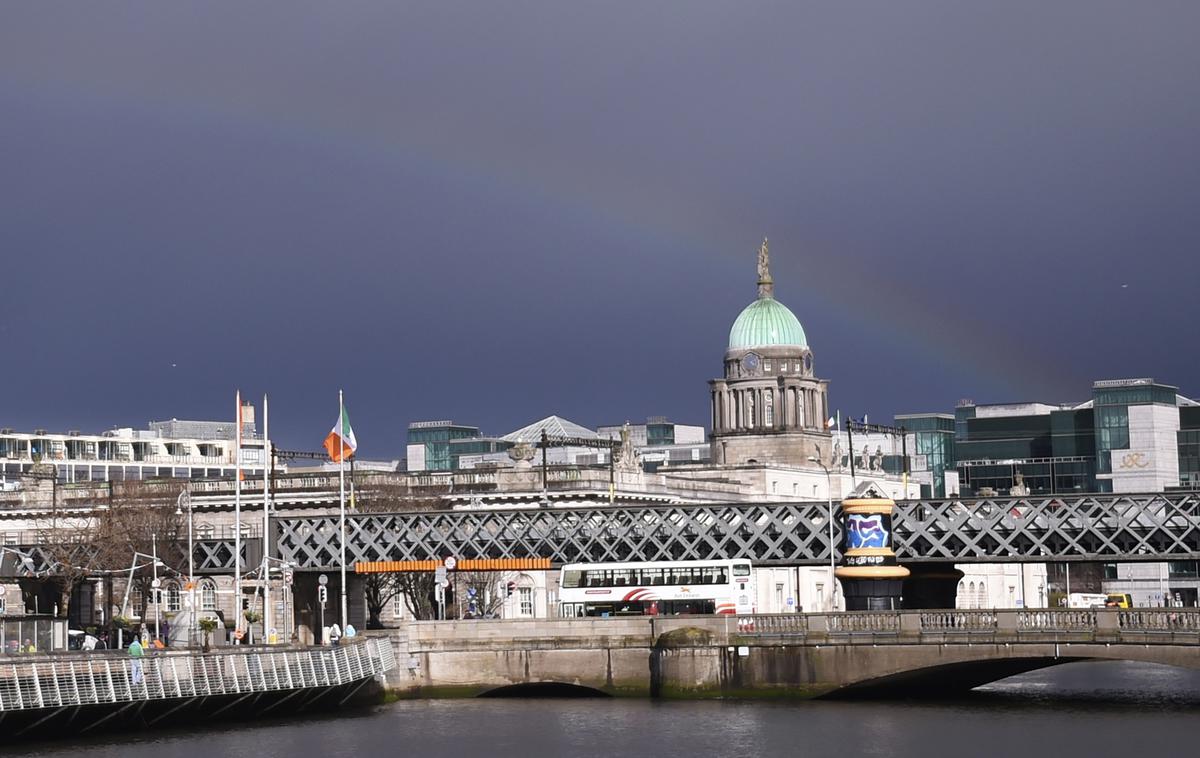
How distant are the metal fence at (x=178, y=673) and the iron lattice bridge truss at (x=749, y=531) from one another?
21.0 metres

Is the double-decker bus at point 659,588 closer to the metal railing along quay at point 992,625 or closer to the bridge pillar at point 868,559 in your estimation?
the bridge pillar at point 868,559

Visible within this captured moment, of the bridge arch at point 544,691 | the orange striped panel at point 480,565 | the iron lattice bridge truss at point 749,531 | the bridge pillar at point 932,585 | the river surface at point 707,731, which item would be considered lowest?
the river surface at point 707,731

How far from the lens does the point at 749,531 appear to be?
132 metres

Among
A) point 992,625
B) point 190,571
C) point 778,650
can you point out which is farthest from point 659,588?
point 190,571

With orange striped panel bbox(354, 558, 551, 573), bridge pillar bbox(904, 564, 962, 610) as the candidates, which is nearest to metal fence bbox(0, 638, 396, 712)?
orange striped panel bbox(354, 558, 551, 573)

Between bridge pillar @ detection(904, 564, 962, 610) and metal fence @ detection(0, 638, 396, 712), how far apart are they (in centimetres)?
3071

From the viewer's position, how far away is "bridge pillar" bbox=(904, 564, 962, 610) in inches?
4875

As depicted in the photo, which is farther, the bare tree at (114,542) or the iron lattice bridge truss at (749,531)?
the bare tree at (114,542)

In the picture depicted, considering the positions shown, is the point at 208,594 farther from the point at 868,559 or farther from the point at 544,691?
the point at 868,559

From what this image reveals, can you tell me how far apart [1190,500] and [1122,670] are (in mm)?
21996

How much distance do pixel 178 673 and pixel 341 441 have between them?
33329 millimetres

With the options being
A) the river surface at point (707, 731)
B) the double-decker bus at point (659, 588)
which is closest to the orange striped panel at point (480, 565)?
the double-decker bus at point (659, 588)

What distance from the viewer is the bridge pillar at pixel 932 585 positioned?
124 meters

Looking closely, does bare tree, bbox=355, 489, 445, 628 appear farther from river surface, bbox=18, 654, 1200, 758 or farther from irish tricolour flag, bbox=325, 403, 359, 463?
river surface, bbox=18, 654, 1200, 758
